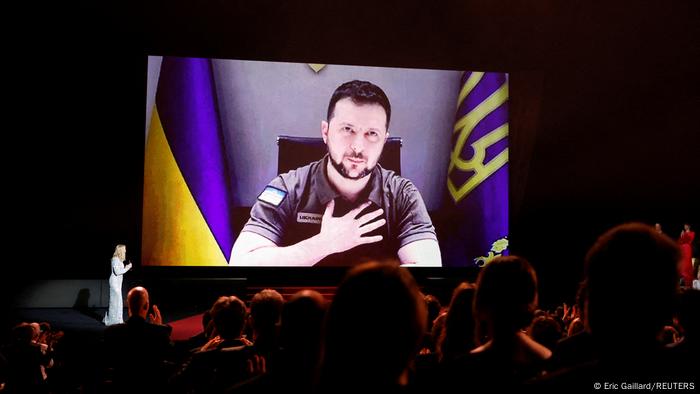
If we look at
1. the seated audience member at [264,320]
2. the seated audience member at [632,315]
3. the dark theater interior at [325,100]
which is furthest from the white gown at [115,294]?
the seated audience member at [632,315]

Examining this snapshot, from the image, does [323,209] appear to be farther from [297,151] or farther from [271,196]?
[297,151]

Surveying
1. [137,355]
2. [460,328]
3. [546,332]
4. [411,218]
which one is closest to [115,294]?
[411,218]

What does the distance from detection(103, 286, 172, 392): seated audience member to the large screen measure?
5.13 meters

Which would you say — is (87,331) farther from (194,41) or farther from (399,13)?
(399,13)

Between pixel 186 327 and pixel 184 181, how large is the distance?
1.85 metres

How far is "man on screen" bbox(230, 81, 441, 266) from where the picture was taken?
8.23 m

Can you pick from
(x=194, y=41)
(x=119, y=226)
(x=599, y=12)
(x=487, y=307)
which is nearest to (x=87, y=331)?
(x=119, y=226)

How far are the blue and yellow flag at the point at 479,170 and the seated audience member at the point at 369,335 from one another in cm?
769

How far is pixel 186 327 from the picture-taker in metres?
7.88

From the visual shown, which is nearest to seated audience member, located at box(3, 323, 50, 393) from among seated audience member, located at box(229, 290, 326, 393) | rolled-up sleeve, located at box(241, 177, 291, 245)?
seated audience member, located at box(229, 290, 326, 393)

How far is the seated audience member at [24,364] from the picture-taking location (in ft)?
11.3

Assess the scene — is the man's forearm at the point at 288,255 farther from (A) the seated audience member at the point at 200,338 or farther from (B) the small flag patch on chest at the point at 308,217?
(A) the seated audience member at the point at 200,338

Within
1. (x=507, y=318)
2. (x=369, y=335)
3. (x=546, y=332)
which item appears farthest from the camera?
(x=546, y=332)

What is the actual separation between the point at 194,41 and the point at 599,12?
593 centimetres
